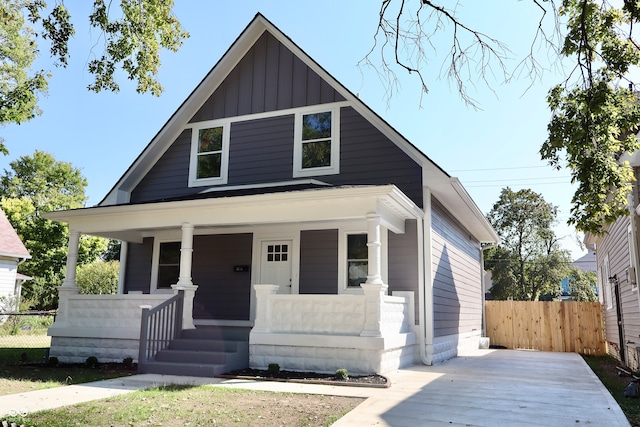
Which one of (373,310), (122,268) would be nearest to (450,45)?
(373,310)

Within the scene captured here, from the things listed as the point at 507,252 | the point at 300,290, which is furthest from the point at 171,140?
the point at 507,252

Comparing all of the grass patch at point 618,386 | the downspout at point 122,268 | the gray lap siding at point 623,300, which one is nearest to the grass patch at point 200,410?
the grass patch at point 618,386

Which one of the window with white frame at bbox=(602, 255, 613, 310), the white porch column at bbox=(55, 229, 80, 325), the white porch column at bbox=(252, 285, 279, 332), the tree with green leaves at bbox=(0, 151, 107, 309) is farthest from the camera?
the tree with green leaves at bbox=(0, 151, 107, 309)

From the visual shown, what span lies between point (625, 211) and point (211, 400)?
526cm

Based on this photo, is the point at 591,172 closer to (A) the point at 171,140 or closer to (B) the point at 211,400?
(B) the point at 211,400

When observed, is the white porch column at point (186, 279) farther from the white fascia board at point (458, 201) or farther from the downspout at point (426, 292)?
the white fascia board at point (458, 201)

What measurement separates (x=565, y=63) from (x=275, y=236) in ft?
24.7

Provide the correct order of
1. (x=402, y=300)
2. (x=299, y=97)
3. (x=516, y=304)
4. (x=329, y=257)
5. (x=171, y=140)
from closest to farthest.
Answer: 1. (x=402, y=300)
2. (x=329, y=257)
3. (x=299, y=97)
4. (x=171, y=140)
5. (x=516, y=304)

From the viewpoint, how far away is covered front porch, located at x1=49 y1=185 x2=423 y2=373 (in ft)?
→ 28.4

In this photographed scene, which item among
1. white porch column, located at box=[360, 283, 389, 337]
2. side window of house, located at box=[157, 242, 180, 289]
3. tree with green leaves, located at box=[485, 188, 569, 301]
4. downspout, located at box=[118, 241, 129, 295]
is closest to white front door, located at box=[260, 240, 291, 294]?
Answer: side window of house, located at box=[157, 242, 180, 289]

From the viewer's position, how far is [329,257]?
36.4 feet

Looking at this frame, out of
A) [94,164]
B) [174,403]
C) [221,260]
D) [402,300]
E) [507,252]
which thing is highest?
[94,164]

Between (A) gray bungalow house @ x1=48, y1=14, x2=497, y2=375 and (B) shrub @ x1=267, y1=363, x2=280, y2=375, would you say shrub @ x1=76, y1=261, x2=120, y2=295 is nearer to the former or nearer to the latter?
(A) gray bungalow house @ x1=48, y1=14, x2=497, y2=375

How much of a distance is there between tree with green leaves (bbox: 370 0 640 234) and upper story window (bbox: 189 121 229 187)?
7933mm
